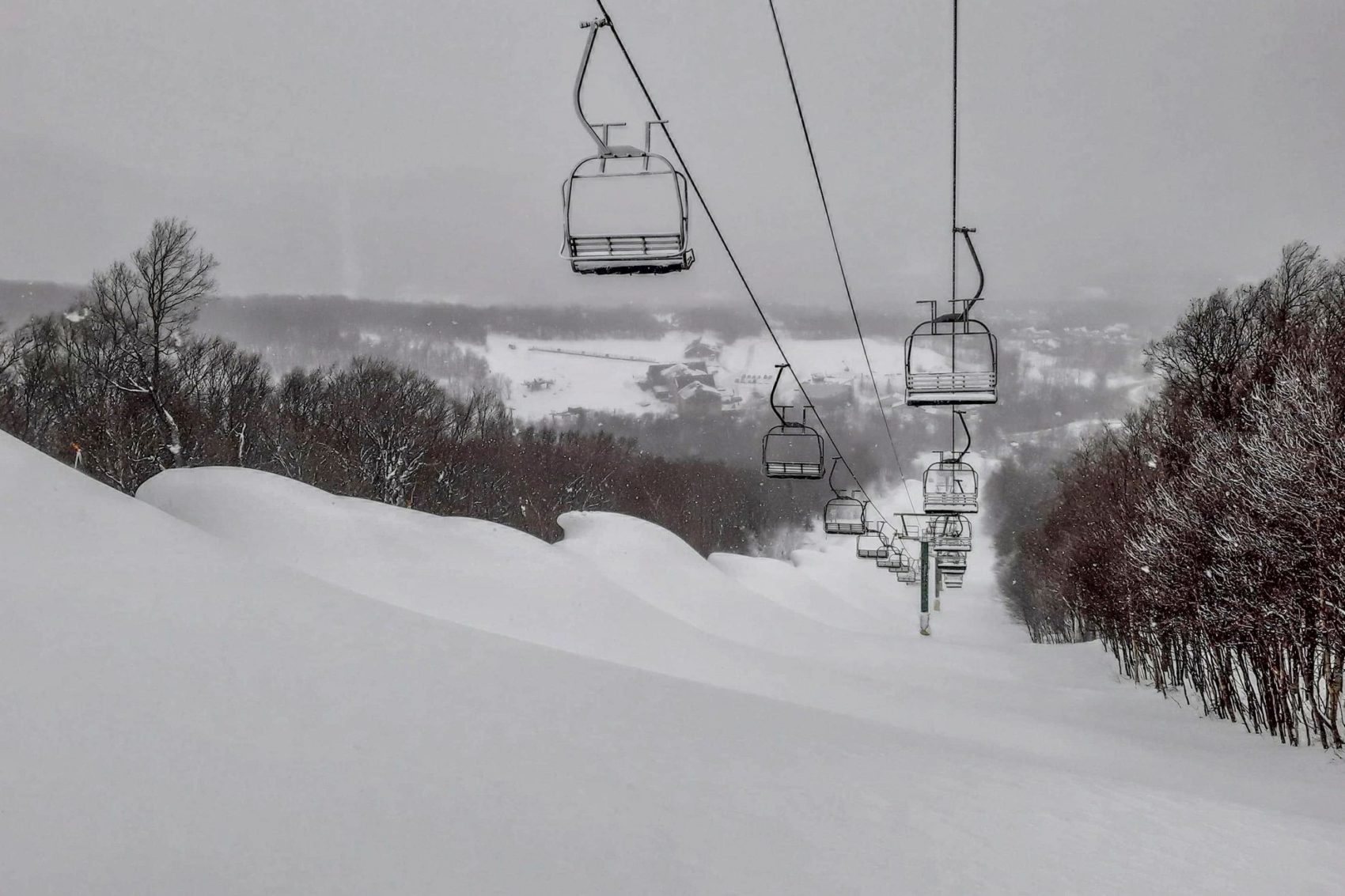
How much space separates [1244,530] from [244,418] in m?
48.8

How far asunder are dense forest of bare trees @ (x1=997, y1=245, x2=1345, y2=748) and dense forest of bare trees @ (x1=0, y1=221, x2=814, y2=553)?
33861 mm

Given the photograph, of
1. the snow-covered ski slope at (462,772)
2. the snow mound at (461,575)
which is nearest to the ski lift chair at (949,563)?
the snow mound at (461,575)

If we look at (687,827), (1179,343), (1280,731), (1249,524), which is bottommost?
(1280,731)

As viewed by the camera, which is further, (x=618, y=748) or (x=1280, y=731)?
(x=1280, y=731)

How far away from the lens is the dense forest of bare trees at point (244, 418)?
39938 mm

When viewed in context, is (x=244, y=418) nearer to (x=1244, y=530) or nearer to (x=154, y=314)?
(x=154, y=314)

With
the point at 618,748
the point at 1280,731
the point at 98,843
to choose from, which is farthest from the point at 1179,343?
the point at 98,843

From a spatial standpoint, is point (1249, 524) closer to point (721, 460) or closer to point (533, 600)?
point (533, 600)

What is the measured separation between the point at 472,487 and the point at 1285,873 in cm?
5730

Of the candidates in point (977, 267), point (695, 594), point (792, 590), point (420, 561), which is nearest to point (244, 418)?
point (792, 590)

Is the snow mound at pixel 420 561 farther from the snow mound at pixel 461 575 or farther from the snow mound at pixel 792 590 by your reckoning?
the snow mound at pixel 792 590

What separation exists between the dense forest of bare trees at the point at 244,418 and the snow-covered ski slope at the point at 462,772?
32043mm

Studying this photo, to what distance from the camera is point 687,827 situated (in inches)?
250

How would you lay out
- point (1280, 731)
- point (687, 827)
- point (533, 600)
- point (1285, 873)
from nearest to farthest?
point (687, 827)
point (1285, 873)
point (1280, 731)
point (533, 600)
